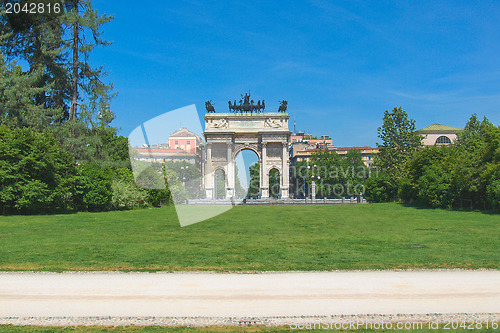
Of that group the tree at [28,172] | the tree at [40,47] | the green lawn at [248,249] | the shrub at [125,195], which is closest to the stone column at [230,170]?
the shrub at [125,195]

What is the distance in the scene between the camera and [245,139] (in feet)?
238

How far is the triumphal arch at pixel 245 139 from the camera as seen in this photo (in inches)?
2805

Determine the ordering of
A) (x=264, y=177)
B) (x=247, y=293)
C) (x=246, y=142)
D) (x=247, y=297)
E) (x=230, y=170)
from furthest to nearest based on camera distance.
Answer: (x=246, y=142)
(x=264, y=177)
(x=230, y=170)
(x=247, y=293)
(x=247, y=297)

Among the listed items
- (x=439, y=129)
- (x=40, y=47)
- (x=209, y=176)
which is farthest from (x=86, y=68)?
(x=439, y=129)

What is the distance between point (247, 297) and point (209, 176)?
206 feet

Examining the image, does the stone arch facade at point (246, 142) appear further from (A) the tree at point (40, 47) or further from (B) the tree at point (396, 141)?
(A) the tree at point (40, 47)

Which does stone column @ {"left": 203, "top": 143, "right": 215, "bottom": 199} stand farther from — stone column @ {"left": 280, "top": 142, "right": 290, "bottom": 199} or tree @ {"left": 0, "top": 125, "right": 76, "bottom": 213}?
tree @ {"left": 0, "top": 125, "right": 76, "bottom": 213}

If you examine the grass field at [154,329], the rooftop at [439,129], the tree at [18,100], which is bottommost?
the grass field at [154,329]

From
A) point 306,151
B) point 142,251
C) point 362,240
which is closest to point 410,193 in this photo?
point 362,240

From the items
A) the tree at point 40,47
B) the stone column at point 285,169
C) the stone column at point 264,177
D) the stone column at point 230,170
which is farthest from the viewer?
the stone column at point 264,177

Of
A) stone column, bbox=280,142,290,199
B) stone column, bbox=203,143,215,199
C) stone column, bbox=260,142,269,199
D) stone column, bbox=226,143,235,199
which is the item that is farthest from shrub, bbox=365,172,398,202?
stone column, bbox=203,143,215,199

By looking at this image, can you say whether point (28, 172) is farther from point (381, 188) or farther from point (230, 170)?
point (381, 188)

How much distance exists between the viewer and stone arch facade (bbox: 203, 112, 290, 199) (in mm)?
71188

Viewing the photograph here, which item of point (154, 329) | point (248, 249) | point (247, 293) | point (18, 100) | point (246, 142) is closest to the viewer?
point (154, 329)
